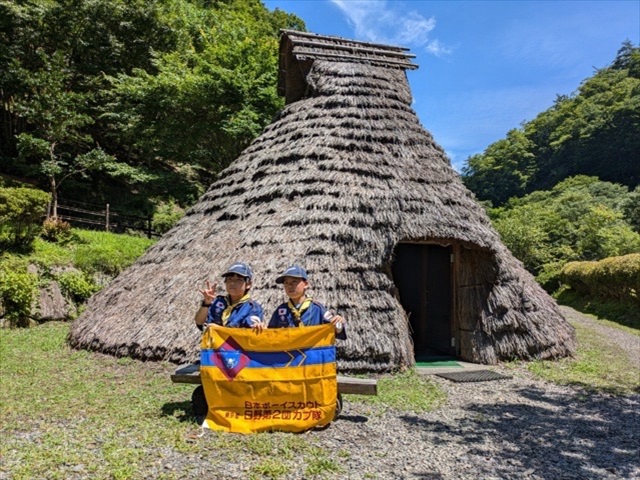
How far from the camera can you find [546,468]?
11.7 feet

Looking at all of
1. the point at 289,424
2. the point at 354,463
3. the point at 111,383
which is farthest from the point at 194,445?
the point at 111,383

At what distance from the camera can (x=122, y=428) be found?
409cm

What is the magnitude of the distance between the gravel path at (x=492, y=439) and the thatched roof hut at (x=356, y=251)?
5.32ft

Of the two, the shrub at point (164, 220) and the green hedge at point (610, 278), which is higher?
the shrub at point (164, 220)

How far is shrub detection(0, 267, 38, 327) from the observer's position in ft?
31.0

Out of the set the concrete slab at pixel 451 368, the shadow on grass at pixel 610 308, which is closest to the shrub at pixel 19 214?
the concrete slab at pixel 451 368

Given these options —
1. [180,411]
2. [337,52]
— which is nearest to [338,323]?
[180,411]

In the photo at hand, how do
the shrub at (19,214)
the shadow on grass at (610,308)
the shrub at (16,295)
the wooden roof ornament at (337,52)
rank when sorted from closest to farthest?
the shrub at (16,295)
the shrub at (19,214)
the wooden roof ornament at (337,52)
the shadow on grass at (610,308)

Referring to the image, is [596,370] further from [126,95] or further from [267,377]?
[126,95]

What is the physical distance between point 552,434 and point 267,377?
3043 millimetres

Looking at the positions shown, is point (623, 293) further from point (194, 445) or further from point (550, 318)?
point (194, 445)

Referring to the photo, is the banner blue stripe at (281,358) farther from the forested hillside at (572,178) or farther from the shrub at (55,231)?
the forested hillside at (572,178)

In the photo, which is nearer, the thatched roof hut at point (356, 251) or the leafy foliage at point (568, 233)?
the thatched roof hut at point (356, 251)

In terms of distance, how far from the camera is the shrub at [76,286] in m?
10.9
